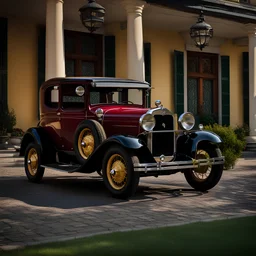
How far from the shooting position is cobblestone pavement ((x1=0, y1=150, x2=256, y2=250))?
5.06m

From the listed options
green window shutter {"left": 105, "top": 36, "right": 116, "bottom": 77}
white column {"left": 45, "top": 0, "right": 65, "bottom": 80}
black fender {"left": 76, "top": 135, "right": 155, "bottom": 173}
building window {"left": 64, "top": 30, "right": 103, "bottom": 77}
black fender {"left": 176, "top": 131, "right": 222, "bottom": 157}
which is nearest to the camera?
black fender {"left": 76, "top": 135, "right": 155, "bottom": 173}

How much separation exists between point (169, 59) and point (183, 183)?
33.3ft

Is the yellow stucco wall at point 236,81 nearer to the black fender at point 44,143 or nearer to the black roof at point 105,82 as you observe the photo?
the black roof at point 105,82

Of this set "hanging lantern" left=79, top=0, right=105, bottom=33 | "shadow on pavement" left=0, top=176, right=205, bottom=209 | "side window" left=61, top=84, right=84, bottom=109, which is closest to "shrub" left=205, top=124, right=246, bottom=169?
"shadow on pavement" left=0, top=176, right=205, bottom=209

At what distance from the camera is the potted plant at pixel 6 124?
13675 millimetres

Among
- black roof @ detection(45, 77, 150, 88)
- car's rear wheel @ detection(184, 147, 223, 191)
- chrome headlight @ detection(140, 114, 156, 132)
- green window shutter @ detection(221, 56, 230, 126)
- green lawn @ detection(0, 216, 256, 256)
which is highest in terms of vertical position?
green window shutter @ detection(221, 56, 230, 126)

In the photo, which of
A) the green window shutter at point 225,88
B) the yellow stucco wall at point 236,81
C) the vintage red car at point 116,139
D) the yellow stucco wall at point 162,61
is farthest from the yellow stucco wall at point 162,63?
the vintage red car at point 116,139

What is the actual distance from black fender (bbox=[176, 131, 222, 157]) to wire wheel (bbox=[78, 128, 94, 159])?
1344mm

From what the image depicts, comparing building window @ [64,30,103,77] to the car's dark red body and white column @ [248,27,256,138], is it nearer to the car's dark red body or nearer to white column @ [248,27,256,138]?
white column @ [248,27,256,138]

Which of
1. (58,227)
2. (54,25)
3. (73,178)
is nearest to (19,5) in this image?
(54,25)

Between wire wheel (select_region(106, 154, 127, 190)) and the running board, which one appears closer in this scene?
wire wheel (select_region(106, 154, 127, 190))

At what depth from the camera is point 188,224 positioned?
5242 millimetres

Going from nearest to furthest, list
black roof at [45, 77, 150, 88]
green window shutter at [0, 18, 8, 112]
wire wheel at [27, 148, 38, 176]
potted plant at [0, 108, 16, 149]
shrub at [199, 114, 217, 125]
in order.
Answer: black roof at [45, 77, 150, 88] → wire wheel at [27, 148, 38, 176] → potted plant at [0, 108, 16, 149] → green window shutter at [0, 18, 8, 112] → shrub at [199, 114, 217, 125]

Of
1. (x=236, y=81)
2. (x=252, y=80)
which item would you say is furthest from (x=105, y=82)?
(x=236, y=81)
